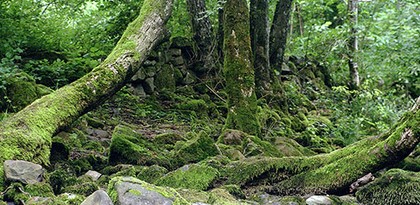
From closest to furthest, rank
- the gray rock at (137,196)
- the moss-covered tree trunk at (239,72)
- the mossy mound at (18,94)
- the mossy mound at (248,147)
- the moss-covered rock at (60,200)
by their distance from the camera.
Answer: the gray rock at (137,196)
the moss-covered rock at (60,200)
the mossy mound at (248,147)
the mossy mound at (18,94)
the moss-covered tree trunk at (239,72)

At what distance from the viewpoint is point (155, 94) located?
9531mm

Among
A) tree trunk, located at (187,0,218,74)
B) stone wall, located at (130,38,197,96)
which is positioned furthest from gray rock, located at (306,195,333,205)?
tree trunk, located at (187,0,218,74)

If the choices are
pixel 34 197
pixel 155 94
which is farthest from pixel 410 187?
pixel 155 94

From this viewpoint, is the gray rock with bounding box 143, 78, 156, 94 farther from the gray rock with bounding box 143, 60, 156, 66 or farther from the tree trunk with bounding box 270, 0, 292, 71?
the tree trunk with bounding box 270, 0, 292, 71

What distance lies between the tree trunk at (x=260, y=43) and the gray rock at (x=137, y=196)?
284 inches

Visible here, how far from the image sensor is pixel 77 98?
15.7 ft

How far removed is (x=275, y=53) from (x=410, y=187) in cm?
803

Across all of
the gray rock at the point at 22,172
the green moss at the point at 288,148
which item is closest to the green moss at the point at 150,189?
the gray rock at the point at 22,172

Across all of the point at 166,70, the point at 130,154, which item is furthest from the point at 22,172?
the point at 166,70

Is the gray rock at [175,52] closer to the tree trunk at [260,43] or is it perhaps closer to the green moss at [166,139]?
the tree trunk at [260,43]

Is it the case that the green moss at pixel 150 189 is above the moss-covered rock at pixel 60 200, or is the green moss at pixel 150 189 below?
above

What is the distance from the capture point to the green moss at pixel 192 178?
142 inches

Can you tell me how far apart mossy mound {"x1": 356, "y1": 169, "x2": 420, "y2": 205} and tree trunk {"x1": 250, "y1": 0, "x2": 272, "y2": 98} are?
21.0 ft

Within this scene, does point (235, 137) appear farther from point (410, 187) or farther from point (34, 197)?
point (34, 197)
